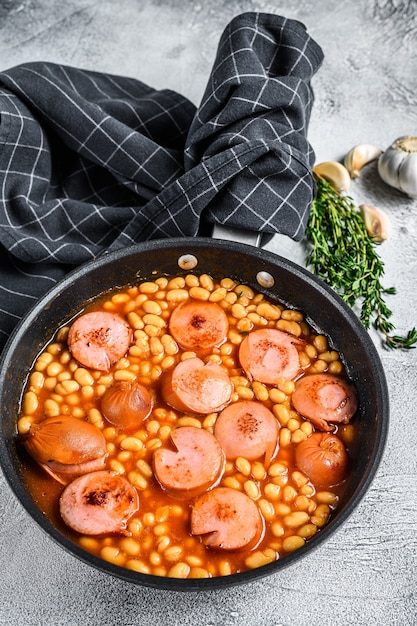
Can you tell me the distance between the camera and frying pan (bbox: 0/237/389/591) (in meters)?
Result: 2.52

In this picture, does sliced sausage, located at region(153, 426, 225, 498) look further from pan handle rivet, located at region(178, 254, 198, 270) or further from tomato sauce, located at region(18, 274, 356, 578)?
pan handle rivet, located at region(178, 254, 198, 270)

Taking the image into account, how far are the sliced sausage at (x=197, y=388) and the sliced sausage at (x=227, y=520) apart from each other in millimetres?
315

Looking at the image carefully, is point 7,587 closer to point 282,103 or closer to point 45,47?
point 282,103

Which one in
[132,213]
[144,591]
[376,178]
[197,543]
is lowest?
[144,591]

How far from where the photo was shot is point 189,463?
2.59 metres

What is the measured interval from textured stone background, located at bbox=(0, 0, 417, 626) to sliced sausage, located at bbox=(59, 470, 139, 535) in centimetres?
37

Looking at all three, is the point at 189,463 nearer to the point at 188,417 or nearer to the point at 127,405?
the point at 188,417

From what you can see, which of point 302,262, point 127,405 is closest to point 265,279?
point 302,262

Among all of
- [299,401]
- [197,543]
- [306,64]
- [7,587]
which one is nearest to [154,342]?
[299,401]

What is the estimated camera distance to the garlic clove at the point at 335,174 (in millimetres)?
3551

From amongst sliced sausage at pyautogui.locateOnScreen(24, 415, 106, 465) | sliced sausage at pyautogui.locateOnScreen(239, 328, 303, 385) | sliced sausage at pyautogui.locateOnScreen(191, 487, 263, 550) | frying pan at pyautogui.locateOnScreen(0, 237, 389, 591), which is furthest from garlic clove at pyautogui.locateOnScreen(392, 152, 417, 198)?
sliced sausage at pyautogui.locateOnScreen(24, 415, 106, 465)

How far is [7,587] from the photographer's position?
109 inches

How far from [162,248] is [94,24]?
172 centimetres

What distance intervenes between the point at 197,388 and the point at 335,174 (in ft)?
4.44
